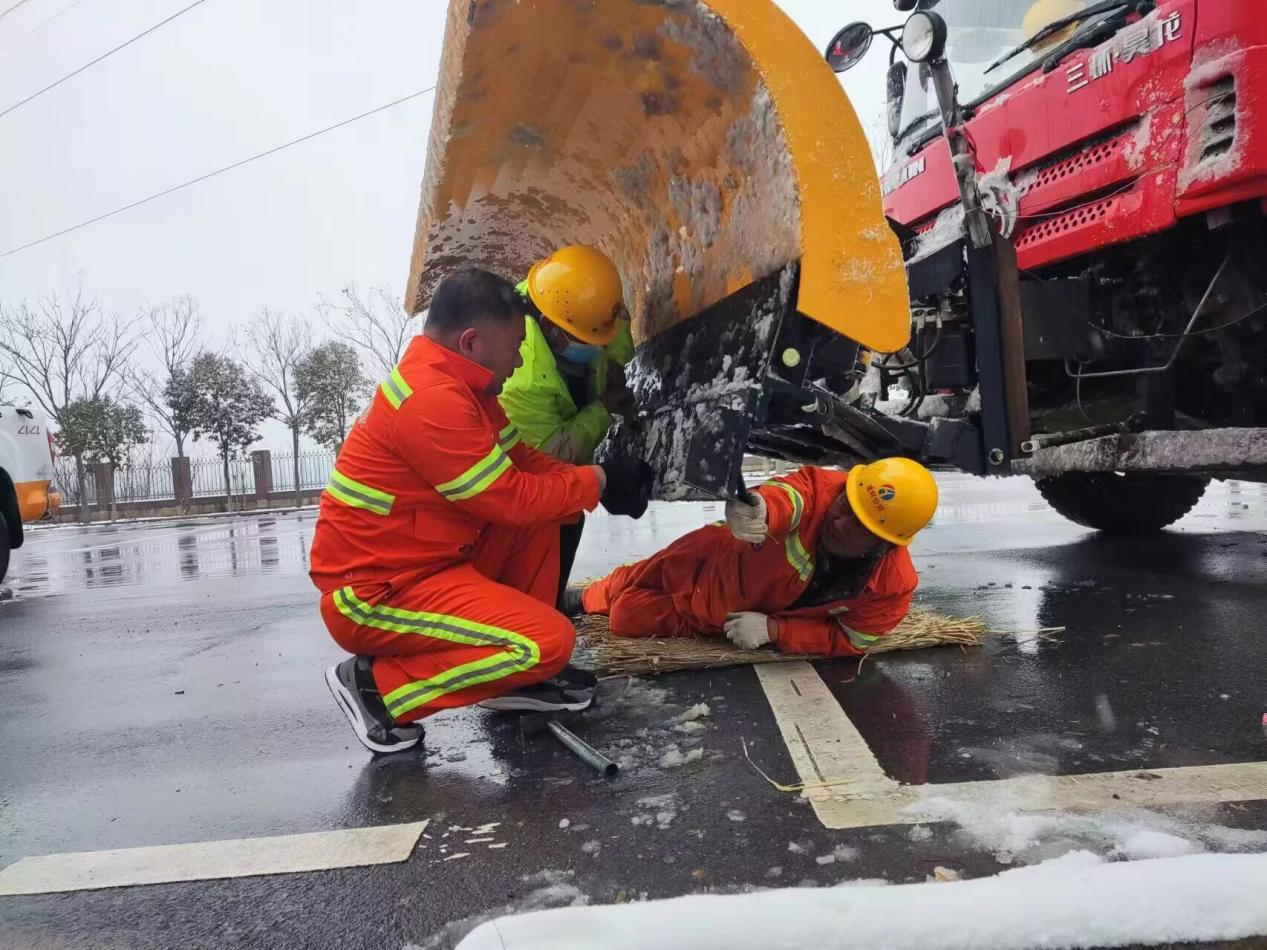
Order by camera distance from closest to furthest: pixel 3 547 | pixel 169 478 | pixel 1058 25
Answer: pixel 1058 25 < pixel 3 547 < pixel 169 478

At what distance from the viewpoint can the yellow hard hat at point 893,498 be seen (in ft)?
8.62

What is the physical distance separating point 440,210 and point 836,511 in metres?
1.94

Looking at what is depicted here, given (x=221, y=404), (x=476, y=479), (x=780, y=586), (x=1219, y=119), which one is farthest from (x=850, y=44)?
(x=221, y=404)

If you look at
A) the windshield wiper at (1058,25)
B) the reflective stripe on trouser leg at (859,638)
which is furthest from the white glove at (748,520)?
the windshield wiper at (1058,25)

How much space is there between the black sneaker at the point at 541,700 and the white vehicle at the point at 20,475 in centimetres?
547

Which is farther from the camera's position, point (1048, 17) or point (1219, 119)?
point (1048, 17)

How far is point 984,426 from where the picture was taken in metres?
3.12

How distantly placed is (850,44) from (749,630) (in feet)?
8.13

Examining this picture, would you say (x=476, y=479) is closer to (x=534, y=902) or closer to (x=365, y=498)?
(x=365, y=498)

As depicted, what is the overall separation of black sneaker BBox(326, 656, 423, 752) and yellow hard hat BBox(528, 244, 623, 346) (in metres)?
1.30

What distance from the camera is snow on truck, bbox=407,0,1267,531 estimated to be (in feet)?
7.31

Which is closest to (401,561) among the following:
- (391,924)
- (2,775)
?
(391,924)

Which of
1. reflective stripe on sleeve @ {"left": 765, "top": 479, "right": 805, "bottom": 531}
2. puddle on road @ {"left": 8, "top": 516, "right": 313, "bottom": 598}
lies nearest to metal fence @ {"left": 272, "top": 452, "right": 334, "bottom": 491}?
puddle on road @ {"left": 8, "top": 516, "right": 313, "bottom": 598}

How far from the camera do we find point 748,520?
266cm
